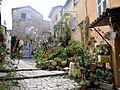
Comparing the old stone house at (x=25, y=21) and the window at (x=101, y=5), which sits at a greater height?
the old stone house at (x=25, y=21)

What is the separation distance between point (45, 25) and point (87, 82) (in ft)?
100

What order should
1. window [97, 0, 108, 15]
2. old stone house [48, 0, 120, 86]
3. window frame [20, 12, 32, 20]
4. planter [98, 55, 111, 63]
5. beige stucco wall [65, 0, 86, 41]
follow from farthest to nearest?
1. window frame [20, 12, 32, 20]
2. beige stucco wall [65, 0, 86, 41]
3. window [97, 0, 108, 15]
4. planter [98, 55, 111, 63]
5. old stone house [48, 0, 120, 86]

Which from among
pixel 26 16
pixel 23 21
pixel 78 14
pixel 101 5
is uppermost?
pixel 26 16

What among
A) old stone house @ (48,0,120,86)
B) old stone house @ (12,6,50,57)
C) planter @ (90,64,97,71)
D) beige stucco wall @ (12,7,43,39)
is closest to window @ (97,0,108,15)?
old stone house @ (48,0,120,86)

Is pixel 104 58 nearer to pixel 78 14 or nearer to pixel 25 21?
pixel 78 14

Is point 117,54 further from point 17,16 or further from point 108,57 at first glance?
point 17,16

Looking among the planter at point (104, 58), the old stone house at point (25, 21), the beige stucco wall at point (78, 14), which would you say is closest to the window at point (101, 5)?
the planter at point (104, 58)

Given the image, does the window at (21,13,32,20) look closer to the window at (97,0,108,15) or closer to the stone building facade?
the stone building facade

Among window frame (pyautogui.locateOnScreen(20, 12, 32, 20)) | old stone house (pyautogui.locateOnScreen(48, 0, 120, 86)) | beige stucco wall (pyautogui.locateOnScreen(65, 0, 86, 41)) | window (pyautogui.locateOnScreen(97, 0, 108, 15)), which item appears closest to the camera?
old stone house (pyautogui.locateOnScreen(48, 0, 120, 86))

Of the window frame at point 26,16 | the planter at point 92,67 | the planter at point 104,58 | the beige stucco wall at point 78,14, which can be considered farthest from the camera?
the window frame at point 26,16

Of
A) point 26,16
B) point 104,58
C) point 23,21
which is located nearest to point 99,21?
point 104,58

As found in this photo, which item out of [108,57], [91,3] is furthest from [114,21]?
[91,3]

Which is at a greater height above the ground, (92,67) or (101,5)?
(101,5)

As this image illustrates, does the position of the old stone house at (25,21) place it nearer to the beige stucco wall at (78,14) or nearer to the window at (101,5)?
the beige stucco wall at (78,14)
